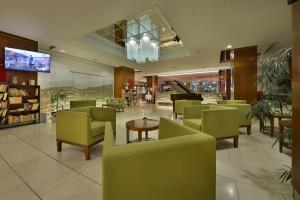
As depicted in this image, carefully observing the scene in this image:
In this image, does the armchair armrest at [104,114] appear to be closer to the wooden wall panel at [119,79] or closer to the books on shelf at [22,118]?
the books on shelf at [22,118]

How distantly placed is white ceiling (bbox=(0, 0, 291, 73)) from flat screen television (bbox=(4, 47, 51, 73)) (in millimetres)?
579

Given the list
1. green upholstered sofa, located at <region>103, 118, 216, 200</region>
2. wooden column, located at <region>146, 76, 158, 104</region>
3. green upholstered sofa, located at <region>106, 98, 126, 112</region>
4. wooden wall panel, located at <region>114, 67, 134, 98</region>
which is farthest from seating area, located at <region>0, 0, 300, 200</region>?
wooden column, located at <region>146, 76, 158, 104</region>

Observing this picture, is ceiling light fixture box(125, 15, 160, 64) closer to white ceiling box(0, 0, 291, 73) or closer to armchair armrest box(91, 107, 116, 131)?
white ceiling box(0, 0, 291, 73)

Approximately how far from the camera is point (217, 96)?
11.5 meters

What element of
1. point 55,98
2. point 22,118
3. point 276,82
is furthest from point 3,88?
point 276,82

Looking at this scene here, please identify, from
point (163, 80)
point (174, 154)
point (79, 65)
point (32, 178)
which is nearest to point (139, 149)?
point (174, 154)

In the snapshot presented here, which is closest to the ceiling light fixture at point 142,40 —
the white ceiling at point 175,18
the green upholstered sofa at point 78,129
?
the white ceiling at point 175,18

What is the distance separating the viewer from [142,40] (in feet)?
19.4

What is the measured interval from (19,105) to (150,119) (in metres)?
4.95

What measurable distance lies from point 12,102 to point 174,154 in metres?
6.09

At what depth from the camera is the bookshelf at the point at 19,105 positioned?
194 inches

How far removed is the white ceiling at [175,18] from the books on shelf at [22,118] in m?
2.72

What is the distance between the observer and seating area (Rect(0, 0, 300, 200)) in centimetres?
124

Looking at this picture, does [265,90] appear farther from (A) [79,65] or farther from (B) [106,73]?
(B) [106,73]
